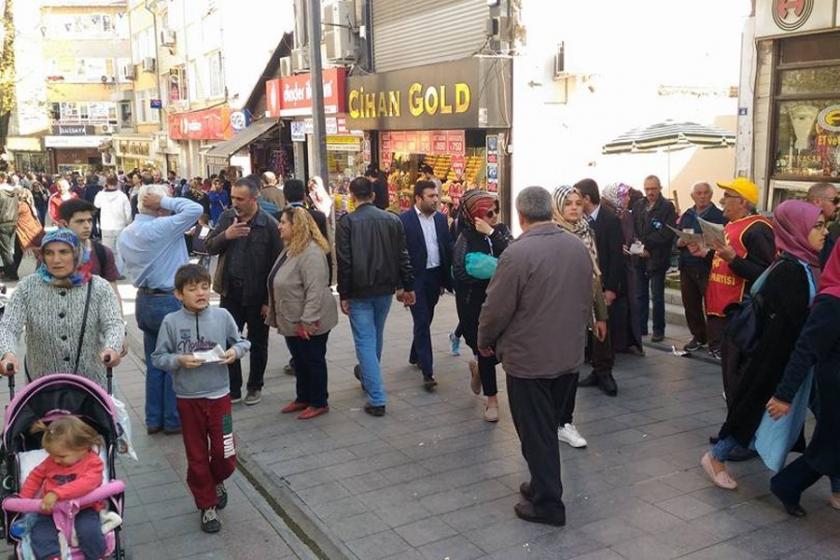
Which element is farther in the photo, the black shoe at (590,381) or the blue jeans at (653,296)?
the blue jeans at (653,296)

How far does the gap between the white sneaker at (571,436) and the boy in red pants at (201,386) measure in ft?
7.73

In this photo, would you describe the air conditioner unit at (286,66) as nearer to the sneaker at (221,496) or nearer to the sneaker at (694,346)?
the sneaker at (694,346)

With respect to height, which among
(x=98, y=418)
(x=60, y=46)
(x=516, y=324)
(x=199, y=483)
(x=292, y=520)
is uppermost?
(x=60, y=46)

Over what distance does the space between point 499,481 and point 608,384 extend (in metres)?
2.05

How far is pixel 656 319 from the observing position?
8383 mm

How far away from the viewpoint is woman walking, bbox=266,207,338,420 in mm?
5914

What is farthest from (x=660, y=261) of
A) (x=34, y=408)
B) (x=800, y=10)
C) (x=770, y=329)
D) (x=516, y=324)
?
(x=34, y=408)

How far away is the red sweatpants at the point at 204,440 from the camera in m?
4.41

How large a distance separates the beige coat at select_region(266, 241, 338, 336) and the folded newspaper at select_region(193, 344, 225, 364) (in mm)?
1538

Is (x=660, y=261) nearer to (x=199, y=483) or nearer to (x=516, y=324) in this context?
(x=516, y=324)

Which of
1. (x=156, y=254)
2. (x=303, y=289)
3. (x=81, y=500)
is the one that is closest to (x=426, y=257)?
(x=303, y=289)

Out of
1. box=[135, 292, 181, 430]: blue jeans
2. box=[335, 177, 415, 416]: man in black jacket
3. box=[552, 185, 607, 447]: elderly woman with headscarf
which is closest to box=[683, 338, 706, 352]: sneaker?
box=[552, 185, 607, 447]: elderly woman with headscarf

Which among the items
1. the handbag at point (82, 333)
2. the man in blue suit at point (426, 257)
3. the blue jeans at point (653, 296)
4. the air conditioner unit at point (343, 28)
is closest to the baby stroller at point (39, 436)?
the handbag at point (82, 333)

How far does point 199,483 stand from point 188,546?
1.13 ft
